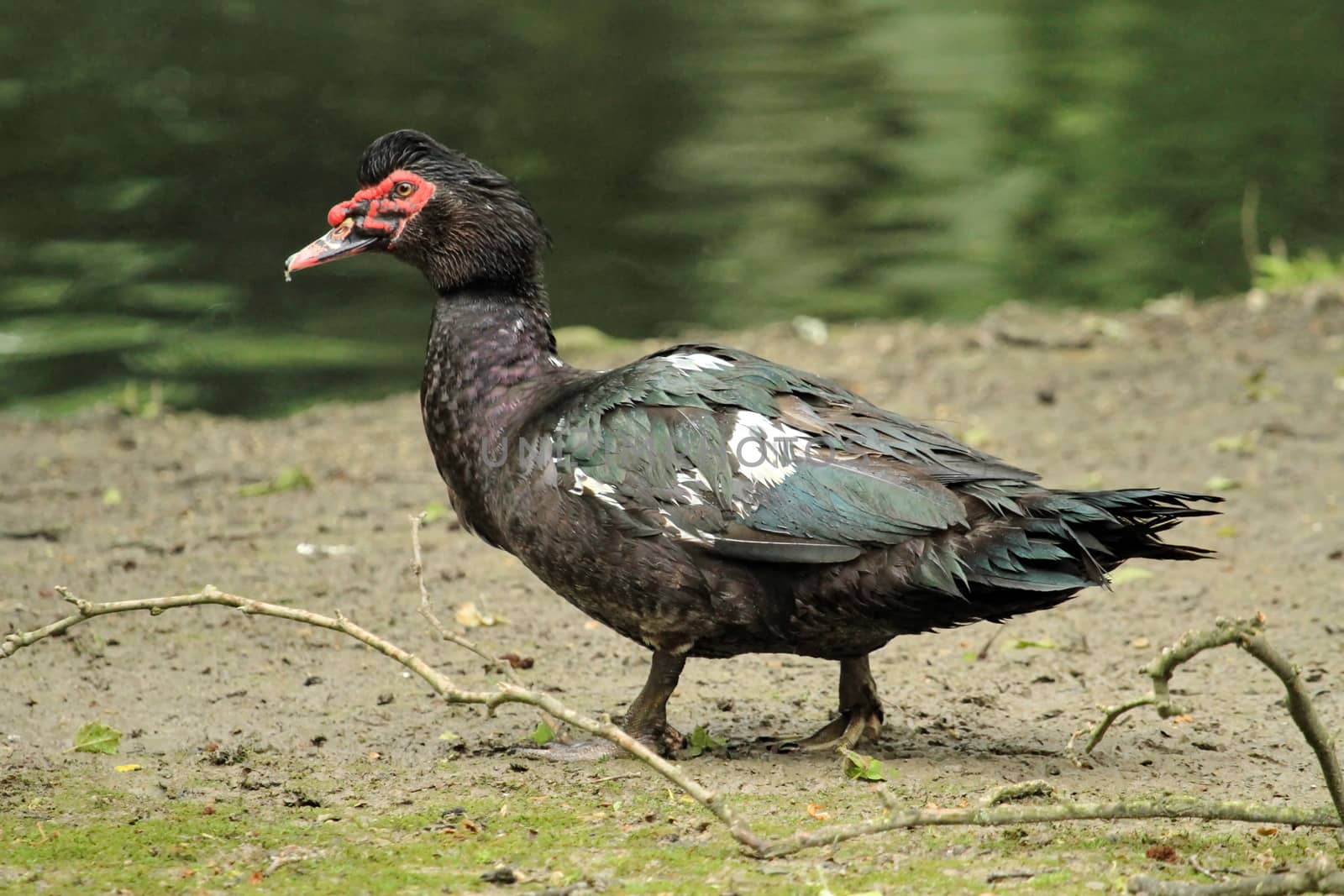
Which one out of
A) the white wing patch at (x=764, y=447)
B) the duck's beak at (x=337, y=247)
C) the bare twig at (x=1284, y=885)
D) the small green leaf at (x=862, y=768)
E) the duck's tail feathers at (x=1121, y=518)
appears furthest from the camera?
the duck's beak at (x=337, y=247)

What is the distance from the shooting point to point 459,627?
6.16 meters

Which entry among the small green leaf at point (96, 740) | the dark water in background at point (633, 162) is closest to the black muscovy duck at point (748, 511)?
the small green leaf at point (96, 740)

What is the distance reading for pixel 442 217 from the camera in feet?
17.4

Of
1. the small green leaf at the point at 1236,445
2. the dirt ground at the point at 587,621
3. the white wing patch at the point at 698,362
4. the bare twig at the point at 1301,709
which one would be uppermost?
the white wing patch at the point at 698,362

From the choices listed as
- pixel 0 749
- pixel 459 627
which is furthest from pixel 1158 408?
pixel 0 749

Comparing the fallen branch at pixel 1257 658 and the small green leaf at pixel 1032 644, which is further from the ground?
the fallen branch at pixel 1257 658

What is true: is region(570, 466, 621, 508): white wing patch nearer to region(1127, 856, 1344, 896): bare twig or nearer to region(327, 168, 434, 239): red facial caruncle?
region(327, 168, 434, 239): red facial caruncle

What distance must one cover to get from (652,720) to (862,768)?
0.67m

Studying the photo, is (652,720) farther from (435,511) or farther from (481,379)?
(435,511)

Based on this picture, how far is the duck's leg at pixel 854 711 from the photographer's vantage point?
194 inches

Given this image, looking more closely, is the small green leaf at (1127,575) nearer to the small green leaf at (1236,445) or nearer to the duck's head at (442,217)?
the small green leaf at (1236,445)

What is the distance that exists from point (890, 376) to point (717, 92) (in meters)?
9.44

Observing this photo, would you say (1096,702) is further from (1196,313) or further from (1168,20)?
(1168,20)

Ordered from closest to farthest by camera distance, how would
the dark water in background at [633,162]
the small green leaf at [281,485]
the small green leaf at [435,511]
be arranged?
1. the small green leaf at [435,511]
2. the small green leaf at [281,485]
3. the dark water in background at [633,162]
